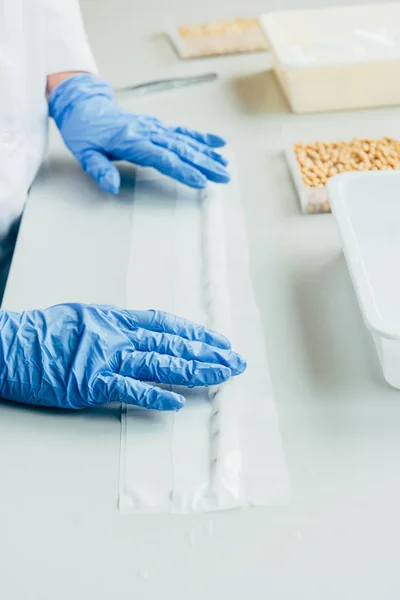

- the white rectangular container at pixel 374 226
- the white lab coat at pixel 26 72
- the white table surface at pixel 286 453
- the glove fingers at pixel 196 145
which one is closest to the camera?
the white table surface at pixel 286 453

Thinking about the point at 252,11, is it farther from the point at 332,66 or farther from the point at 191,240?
the point at 191,240

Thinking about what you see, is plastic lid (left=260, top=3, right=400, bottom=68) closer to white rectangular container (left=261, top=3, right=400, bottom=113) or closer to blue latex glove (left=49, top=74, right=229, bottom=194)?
white rectangular container (left=261, top=3, right=400, bottom=113)

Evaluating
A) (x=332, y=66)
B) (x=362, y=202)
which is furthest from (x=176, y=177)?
(x=332, y=66)

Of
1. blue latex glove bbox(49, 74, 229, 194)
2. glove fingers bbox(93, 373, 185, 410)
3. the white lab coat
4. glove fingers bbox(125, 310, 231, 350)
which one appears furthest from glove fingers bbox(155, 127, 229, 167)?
glove fingers bbox(93, 373, 185, 410)

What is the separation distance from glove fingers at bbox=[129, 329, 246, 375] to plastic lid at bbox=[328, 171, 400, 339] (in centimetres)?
23

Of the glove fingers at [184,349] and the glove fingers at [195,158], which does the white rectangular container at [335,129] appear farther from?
the glove fingers at [184,349]

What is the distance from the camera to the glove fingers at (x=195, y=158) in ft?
Answer: 4.42

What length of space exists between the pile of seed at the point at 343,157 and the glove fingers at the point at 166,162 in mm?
197

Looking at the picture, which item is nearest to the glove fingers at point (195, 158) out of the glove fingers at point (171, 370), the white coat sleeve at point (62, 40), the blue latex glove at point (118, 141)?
the blue latex glove at point (118, 141)

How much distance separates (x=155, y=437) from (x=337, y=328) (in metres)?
0.32

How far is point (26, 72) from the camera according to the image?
1379 millimetres

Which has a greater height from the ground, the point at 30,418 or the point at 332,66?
the point at 332,66

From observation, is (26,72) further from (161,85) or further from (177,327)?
(177,327)

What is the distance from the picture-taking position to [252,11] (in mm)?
2119
